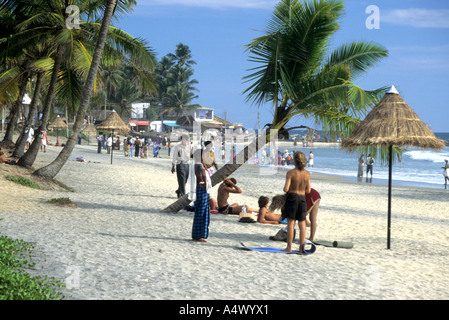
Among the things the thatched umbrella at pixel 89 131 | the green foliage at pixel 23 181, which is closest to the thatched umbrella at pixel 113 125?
the green foliage at pixel 23 181

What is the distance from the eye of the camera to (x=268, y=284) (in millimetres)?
5566

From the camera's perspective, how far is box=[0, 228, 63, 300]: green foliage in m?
4.35

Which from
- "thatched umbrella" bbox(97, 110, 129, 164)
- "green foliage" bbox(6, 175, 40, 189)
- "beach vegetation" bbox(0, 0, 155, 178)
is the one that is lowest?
"green foliage" bbox(6, 175, 40, 189)

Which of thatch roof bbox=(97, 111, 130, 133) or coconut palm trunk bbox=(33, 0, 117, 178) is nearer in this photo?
coconut palm trunk bbox=(33, 0, 117, 178)

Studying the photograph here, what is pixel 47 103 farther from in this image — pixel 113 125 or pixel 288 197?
pixel 113 125

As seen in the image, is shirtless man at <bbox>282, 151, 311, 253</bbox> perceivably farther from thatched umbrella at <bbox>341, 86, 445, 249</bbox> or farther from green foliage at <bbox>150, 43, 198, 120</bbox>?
green foliage at <bbox>150, 43, 198, 120</bbox>

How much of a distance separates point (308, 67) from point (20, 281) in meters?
7.34

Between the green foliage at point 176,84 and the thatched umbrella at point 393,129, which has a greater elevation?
the green foliage at point 176,84

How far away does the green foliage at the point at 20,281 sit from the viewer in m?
4.35

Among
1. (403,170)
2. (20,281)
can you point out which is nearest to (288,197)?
(20,281)

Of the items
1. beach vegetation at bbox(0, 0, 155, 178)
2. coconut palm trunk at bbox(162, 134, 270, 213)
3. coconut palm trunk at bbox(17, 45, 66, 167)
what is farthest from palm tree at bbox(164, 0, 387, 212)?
coconut palm trunk at bbox(17, 45, 66, 167)

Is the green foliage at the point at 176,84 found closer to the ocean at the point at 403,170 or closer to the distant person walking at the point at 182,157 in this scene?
the ocean at the point at 403,170

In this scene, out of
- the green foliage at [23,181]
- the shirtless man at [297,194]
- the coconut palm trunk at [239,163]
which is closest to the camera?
the shirtless man at [297,194]

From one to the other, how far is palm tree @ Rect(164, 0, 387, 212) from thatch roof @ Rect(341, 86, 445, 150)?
4.40ft
